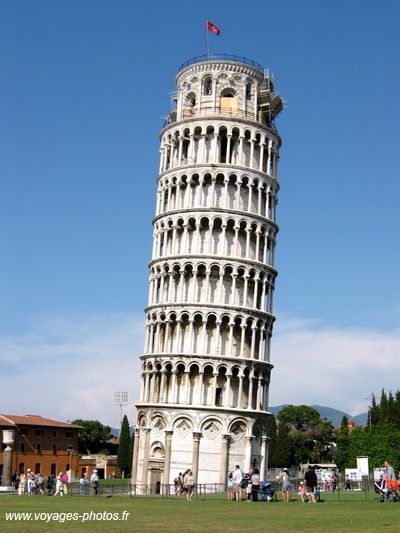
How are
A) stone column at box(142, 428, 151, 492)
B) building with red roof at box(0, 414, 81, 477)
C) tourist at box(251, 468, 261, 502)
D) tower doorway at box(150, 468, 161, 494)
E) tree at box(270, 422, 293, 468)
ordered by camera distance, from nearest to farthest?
tourist at box(251, 468, 261, 502), tower doorway at box(150, 468, 161, 494), stone column at box(142, 428, 151, 492), building with red roof at box(0, 414, 81, 477), tree at box(270, 422, 293, 468)

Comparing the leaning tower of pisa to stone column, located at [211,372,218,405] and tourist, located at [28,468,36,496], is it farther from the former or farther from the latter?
tourist, located at [28,468,36,496]

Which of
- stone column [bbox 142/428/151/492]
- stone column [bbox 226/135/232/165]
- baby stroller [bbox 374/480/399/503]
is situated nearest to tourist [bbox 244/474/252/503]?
baby stroller [bbox 374/480/399/503]

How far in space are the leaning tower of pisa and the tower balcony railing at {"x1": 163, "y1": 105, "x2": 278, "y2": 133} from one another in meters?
0.17

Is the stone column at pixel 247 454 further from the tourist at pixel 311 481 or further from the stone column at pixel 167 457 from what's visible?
the tourist at pixel 311 481

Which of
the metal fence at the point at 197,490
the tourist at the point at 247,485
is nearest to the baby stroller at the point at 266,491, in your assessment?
the tourist at the point at 247,485

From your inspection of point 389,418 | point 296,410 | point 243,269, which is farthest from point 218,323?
point 296,410

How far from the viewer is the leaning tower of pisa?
202 feet

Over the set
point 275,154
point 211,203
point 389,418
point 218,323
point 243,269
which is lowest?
point 389,418

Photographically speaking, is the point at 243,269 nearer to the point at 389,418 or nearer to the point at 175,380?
Result: the point at 175,380

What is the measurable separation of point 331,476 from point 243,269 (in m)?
18.2

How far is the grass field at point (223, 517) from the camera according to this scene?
23.6 meters

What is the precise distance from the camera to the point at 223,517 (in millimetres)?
27531

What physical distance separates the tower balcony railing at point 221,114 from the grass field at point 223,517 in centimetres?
4118

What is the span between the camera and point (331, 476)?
59.2 meters
